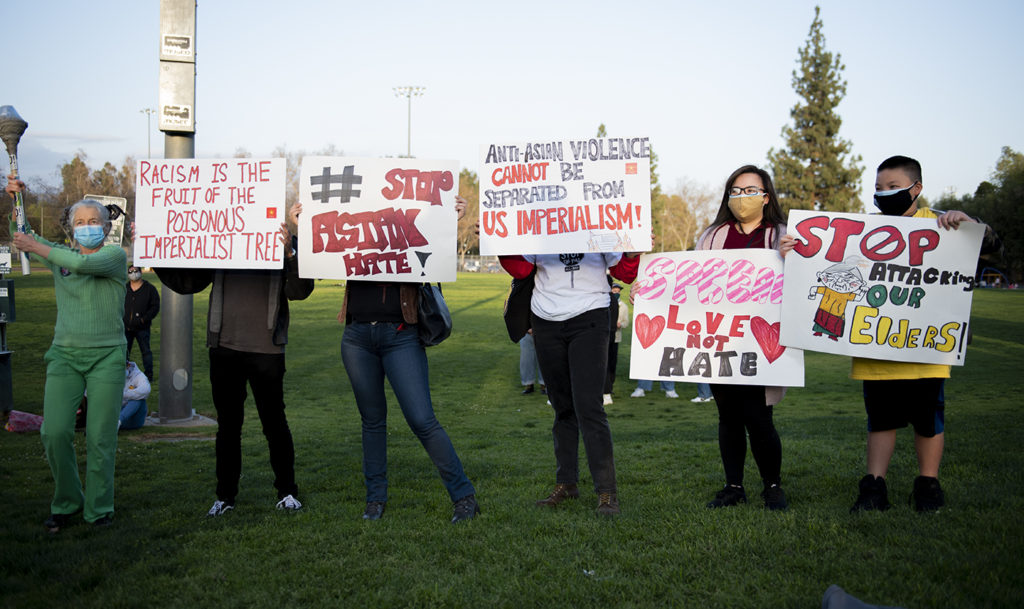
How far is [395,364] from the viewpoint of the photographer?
198 inches

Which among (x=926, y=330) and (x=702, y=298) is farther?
(x=702, y=298)

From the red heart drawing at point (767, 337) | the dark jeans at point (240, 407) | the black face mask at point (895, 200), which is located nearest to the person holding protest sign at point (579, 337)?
the red heart drawing at point (767, 337)

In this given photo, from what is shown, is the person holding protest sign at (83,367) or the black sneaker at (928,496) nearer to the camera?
the black sneaker at (928,496)

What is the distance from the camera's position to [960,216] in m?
4.52

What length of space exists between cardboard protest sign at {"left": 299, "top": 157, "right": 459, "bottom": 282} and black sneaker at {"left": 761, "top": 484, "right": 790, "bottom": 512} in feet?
7.99

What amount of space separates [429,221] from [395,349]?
89 cm

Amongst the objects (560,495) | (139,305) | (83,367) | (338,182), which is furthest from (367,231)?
(139,305)

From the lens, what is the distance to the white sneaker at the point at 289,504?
17.5 ft

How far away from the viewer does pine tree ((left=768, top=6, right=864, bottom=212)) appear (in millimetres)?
63750

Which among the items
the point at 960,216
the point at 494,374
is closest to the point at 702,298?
the point at 960,216

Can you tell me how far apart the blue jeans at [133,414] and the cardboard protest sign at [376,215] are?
542 centimetres

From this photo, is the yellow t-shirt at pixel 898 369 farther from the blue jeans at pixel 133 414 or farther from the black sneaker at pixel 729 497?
the blue jeans at pixel 133 414

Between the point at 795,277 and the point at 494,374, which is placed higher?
the point at 795,277

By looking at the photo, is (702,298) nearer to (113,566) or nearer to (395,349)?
(395,349)
